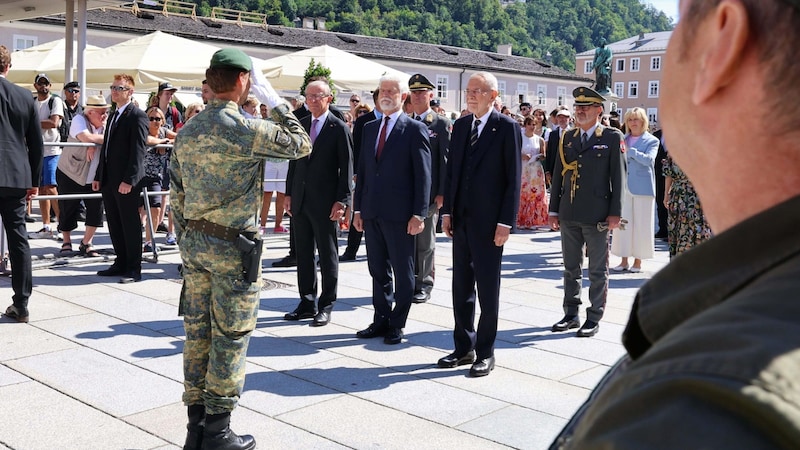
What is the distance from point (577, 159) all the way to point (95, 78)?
37.6 ft

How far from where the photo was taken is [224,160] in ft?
14.3

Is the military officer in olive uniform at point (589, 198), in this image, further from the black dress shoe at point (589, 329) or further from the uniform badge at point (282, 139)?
the uniform badge at point (282, 139)

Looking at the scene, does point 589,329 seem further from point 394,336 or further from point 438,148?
point 438,148

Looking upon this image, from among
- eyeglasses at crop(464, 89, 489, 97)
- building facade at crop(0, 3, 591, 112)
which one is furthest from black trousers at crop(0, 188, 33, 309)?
building facade at crop(0, 3, 591, 112)

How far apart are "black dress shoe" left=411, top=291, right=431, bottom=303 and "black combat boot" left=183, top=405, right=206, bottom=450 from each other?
14.1ft

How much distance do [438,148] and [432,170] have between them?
0.24m

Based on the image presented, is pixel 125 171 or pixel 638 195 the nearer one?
Result: pixel 125 171

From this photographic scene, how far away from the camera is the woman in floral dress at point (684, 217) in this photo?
779 cm

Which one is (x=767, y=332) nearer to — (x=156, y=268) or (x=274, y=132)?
(x=274, y=132)

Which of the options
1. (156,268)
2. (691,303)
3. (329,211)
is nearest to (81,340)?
(329,211)

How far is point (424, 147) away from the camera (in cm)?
695

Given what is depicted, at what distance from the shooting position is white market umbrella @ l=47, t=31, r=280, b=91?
607 inches

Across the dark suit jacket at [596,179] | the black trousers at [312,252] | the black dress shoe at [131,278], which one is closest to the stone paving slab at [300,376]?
the black dress shoe at [131,278]

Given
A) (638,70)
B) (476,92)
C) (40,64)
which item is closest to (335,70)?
(40,64)
